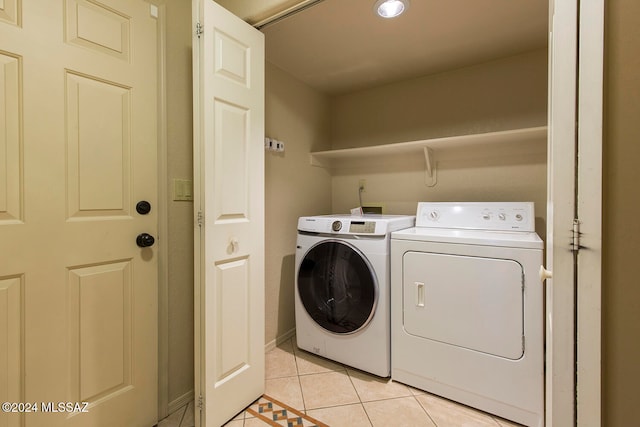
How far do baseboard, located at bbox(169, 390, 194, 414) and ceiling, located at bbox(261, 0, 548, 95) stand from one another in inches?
79.7

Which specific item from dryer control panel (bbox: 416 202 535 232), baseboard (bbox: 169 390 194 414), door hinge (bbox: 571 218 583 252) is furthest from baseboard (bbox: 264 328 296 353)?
door hinge (bbox: 571 218 583 252)

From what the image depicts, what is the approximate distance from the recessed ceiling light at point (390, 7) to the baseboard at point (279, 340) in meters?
2.27

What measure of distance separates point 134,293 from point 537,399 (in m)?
1.93

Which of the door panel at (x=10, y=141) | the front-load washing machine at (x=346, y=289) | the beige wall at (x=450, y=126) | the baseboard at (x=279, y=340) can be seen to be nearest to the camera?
the door panel at (x=10, y=141)

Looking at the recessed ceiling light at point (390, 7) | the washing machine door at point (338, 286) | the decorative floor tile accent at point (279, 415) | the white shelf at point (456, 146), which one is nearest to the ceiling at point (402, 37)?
the recessed ceiling light at point (390, 7)

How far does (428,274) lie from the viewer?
1589mm

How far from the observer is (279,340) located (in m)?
2.22

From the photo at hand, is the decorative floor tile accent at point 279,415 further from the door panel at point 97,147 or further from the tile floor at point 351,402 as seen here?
the door panel at point 97,147

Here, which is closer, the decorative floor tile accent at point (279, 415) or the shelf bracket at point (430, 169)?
the decorative floor tile accent at point (279, 415)

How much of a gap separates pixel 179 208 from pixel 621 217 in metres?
1.59

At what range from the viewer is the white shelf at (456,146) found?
1.87 m

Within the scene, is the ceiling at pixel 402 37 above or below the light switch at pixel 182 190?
above

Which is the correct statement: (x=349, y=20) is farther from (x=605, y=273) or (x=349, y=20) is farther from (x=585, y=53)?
(x=605, y=273)

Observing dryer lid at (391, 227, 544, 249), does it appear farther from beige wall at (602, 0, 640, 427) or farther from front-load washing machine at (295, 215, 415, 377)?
beige wall at (602, 0, 640, 427)
